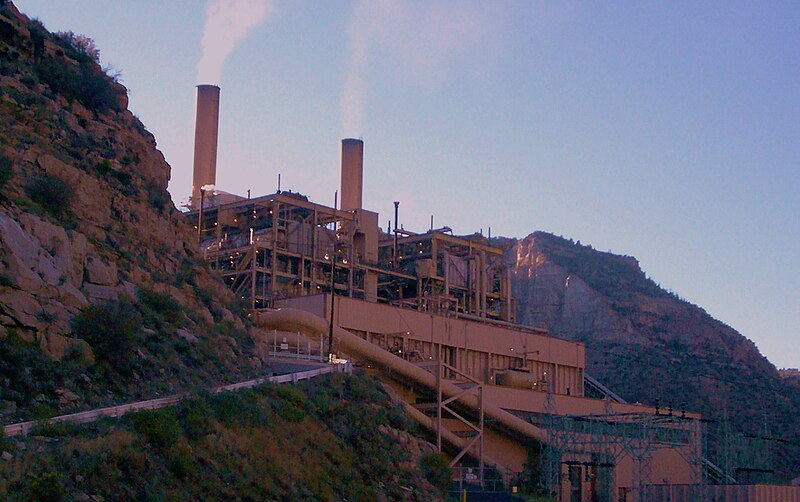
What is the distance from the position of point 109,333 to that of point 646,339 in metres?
112

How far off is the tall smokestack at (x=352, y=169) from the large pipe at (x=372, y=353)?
26.0 metres

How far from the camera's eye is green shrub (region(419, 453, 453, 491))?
150 feet

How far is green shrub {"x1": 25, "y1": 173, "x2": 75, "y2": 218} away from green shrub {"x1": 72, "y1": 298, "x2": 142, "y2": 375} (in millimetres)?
4860

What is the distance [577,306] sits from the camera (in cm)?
14800

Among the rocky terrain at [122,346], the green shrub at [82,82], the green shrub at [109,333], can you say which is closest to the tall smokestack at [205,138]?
the rocky terrain at [122,346]

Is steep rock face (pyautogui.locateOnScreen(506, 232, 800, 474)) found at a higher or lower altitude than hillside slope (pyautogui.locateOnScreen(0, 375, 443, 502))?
higher

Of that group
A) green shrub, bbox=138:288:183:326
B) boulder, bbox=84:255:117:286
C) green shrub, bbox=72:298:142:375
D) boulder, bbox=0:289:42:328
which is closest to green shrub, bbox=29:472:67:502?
boulder, bbox=0:289:42:328

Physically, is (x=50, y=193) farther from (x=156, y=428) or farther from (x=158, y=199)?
(x=156, y=428)

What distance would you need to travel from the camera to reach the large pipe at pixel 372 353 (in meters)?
56.2

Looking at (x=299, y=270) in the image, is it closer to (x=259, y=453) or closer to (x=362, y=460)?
(x=362, y=460)

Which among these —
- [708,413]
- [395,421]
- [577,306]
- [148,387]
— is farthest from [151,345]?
[577,306]

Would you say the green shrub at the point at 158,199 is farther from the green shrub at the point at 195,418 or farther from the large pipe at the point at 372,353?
the green shrub at the point at 195,418

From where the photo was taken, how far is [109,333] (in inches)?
1364

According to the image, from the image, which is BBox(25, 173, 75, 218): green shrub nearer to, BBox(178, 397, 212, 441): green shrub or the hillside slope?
the hillside slope
